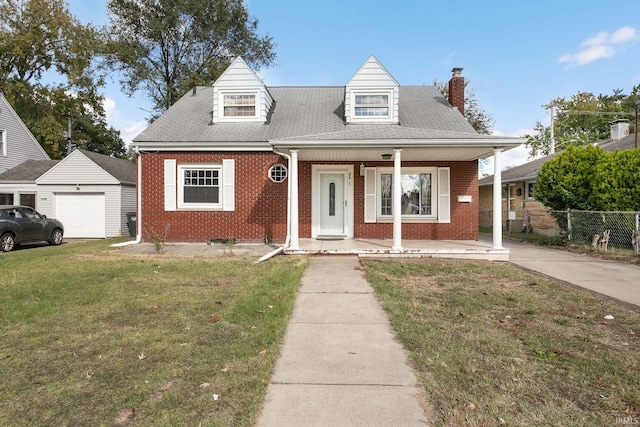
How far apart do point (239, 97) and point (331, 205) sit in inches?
206

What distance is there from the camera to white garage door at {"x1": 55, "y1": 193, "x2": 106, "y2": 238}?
16344 mm

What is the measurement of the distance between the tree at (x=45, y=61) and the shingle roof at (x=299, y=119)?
18.0 m

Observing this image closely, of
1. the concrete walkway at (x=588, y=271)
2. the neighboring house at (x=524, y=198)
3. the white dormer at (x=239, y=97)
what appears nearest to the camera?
the concrete walkway at (x=588, y=271)

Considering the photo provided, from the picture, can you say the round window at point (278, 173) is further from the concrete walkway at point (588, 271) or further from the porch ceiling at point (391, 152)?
the concrete walkway at point (588, 271)

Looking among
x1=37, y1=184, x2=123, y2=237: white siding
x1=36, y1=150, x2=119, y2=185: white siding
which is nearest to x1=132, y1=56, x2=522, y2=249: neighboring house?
x1=37, y1=184, x2=123, y2=237: white siding

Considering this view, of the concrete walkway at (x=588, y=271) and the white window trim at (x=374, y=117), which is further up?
the white window trim at (x=374, y=117)

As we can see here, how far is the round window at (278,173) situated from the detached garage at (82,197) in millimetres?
8989

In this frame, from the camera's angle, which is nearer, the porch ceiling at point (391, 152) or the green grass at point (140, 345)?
the green grass at point (140, 345)

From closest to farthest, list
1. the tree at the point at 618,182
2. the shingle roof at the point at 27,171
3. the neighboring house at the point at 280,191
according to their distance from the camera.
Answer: the tree at the point at 618,182 → the neighboring house at the point at 280,191 → the shingle roof at the point at 27,171

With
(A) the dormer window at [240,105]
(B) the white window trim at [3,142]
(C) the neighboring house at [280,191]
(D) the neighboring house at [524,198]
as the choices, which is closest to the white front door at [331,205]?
(C) the neighboring house at [280,191]

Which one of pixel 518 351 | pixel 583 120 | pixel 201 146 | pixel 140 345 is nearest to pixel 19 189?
pixel 201 146

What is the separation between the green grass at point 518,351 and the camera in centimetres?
253

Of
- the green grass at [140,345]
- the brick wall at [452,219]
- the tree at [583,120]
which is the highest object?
the tree at [583,120]

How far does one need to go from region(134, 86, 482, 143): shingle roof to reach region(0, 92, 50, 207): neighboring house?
1035 cm
